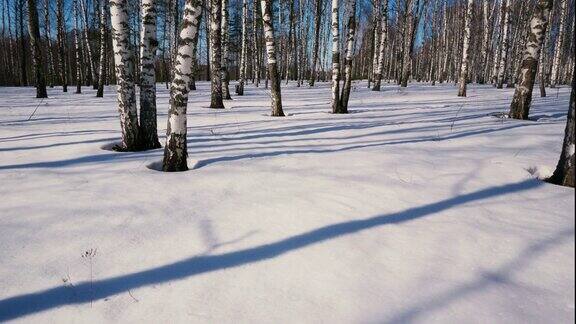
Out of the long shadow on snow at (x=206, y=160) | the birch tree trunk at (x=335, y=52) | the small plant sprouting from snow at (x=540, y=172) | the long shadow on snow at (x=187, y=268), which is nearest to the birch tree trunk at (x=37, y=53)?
the birch tree trunk at (x=335, y=52)

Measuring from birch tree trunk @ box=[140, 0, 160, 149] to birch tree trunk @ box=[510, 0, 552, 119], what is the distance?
7435 mm

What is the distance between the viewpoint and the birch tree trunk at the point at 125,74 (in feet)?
17.1

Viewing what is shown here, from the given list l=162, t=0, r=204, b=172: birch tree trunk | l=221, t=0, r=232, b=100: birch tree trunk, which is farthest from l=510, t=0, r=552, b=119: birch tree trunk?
l=221, t=0, r=232, b=100: birch tree trunk

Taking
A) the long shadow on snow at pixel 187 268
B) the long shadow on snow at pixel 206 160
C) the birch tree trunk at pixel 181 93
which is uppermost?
the birch tree trunk at pixel 181 93

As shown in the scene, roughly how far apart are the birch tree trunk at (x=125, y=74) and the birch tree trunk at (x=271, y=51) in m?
3.95

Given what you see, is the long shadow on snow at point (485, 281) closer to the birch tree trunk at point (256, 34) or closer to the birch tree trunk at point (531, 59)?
the birch tree trunk at point (531, 59)

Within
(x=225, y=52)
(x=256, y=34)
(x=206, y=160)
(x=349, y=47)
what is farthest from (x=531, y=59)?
(x=256, y=34)

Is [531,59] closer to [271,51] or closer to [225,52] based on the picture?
[271,51]

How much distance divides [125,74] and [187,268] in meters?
4.03

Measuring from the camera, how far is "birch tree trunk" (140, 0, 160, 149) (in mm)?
5219

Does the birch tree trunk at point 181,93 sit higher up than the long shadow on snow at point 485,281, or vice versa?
the birch tree trunk at point 181,93

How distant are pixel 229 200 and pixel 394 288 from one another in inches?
71.7

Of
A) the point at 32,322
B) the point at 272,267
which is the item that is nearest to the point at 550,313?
the point at 272,267

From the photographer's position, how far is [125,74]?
5352 mm
